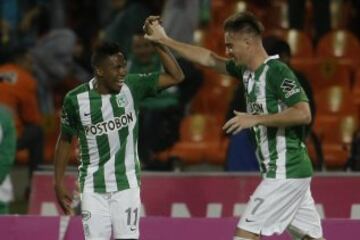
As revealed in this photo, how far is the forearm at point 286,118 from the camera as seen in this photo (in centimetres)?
823

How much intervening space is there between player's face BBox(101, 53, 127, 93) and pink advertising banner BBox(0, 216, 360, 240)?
4.48 ft

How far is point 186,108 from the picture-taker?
13.6 m

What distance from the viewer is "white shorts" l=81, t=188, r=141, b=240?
28.9 ft

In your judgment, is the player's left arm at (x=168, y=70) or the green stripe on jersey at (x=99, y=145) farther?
the player's left arm at (x=168, y=70)

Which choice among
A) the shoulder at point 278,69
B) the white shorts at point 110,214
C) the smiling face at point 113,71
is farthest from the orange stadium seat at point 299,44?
the shoulder at point 278,69

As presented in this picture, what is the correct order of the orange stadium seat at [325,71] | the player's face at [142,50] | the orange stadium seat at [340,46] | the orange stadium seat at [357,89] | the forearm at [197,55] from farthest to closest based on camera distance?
1. the orange stadium seat at [340,46]
2. the orange stadium seat at [325,71]
3. the orange stadium seat at [357,89]
4. the player's face at [142,50]
5. the forearm at [197,55]

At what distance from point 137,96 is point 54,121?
211 inches

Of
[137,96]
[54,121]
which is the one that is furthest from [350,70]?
[137,96]

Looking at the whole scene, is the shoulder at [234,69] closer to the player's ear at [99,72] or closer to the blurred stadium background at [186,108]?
the player's ear at [99,72]

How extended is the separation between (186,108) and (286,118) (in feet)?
17.7

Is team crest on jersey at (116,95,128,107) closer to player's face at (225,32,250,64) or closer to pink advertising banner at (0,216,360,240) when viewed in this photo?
player's face at (225,32,250,64)

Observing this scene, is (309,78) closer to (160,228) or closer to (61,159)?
(160,228)

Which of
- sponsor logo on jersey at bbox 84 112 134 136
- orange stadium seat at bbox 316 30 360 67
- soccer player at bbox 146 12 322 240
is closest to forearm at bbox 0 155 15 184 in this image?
sponsor logo on jersey at bbox 84 112 134 136

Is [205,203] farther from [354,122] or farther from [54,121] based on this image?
[54,121]
